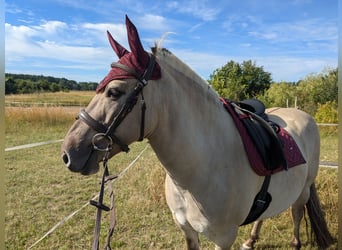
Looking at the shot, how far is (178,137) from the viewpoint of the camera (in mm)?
1632

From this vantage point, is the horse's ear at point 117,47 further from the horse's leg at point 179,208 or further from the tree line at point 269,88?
the tree line at point 269,88

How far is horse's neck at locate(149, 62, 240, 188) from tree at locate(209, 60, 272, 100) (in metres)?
14.6

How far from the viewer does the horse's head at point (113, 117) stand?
141cm

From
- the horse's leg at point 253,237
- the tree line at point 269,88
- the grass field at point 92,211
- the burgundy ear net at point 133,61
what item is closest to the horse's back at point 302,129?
the horse's leg at point 253,237

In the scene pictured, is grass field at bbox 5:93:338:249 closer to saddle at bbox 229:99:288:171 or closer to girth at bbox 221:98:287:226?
girth at bbox 221:98:287:226

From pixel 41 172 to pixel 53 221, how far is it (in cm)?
263

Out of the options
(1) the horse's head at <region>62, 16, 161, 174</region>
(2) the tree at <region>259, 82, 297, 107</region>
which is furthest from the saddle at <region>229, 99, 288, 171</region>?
(2) the tree at <region>259, 82, 297, 107</region>

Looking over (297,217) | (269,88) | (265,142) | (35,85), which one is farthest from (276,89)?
(35,85)

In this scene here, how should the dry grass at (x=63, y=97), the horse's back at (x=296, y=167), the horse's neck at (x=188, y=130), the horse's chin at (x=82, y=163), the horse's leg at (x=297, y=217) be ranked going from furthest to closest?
the dry grass at (x=63, y=97) < the horse's leg at (x=297, y=217) < the horse's back at (x=296, y=167) < the horse's neck at (x=188, y=130) < the horse's chin at (x=82, y=163)

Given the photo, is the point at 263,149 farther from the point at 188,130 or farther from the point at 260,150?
the point at 188,130

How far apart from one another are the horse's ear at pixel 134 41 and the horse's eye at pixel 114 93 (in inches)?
8.4

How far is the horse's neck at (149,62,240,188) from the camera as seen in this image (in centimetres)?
160

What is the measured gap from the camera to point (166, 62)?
1659 millimetres

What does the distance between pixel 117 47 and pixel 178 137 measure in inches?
24.9
